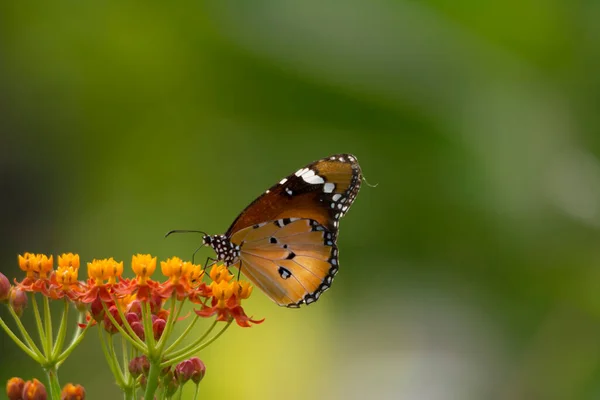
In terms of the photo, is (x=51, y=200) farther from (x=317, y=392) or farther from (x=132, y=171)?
(x=317, y=392)

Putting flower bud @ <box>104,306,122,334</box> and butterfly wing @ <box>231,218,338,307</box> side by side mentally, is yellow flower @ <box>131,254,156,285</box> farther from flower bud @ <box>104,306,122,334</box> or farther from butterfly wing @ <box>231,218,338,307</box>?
butterfly wing @ <box>231,218,338,307</box>

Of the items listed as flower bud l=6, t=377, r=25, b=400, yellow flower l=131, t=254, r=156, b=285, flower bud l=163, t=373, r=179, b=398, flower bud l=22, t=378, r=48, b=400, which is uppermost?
yellow flower l=131, t=254, r=156, b=285

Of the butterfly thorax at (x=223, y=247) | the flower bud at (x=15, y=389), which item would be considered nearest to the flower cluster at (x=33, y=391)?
the flower bud at (x=15, y=389)

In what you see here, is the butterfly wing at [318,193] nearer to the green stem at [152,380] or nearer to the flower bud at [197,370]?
the flower bud at [197,370]

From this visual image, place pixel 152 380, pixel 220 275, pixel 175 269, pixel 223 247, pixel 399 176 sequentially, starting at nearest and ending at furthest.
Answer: pixel 152 380 < pixel 175 269 < pixel 220 275 < pixel 223 247 < pixel 399 176

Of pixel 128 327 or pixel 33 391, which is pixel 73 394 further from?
pixel 128 327

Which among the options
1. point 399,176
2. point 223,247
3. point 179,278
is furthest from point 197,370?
point 399,176

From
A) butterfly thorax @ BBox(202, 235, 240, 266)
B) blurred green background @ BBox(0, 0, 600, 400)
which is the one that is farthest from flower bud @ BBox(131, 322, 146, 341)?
blurred green background @ BBox(0, 0, 600, 400)
